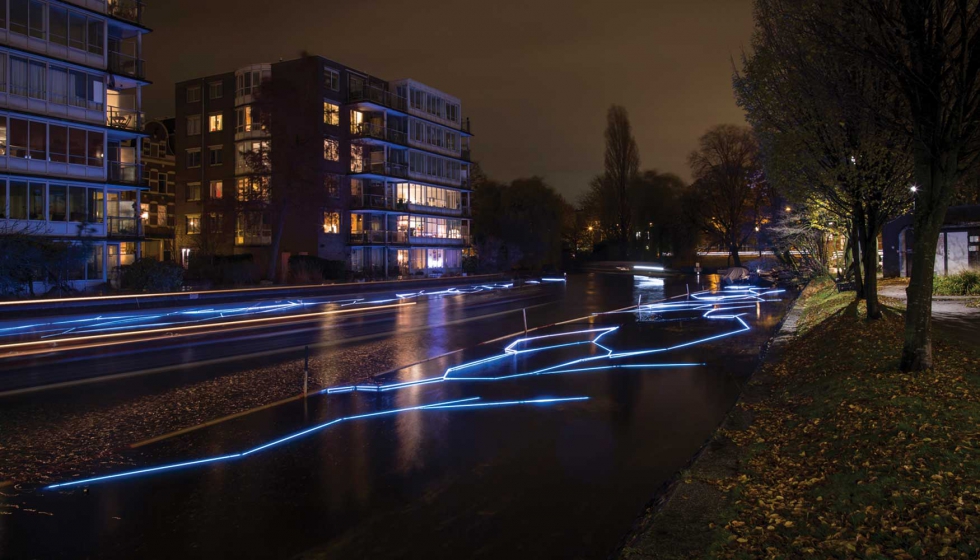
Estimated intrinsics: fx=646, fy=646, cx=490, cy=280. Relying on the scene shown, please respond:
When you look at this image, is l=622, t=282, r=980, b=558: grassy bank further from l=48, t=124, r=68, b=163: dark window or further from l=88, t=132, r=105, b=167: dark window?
l=88, t=132, r=105, b=167: dark window

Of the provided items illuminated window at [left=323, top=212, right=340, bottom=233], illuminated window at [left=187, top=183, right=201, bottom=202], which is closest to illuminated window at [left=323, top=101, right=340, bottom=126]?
illuminated window at [left=323, top=212, right=340, bottom=233]

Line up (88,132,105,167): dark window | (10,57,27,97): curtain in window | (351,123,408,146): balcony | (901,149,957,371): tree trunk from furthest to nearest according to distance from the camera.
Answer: (351,123,408,146): balcony, (88,132,105,167): dark window, (10,57,27,97): curtain in window, (901,149,957,371): tree trunk

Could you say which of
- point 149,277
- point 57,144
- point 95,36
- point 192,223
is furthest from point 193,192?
point 149,277

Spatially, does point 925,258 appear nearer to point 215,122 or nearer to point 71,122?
point 71,122

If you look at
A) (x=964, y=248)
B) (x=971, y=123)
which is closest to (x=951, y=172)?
(x=971, y=123)

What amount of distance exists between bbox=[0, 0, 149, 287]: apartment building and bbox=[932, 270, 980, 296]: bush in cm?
3553

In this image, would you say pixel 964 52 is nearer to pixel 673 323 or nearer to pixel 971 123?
pixel 971 123

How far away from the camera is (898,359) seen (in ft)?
30.4

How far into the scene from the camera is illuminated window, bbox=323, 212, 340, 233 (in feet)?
162

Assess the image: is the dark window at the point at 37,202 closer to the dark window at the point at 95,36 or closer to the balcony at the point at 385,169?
the dark window at the point at 95,36

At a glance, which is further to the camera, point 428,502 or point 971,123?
point 971,123

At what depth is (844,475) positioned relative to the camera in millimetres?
5535

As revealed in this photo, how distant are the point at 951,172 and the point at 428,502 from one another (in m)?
7.68

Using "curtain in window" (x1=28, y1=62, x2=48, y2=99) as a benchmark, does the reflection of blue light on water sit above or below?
below
